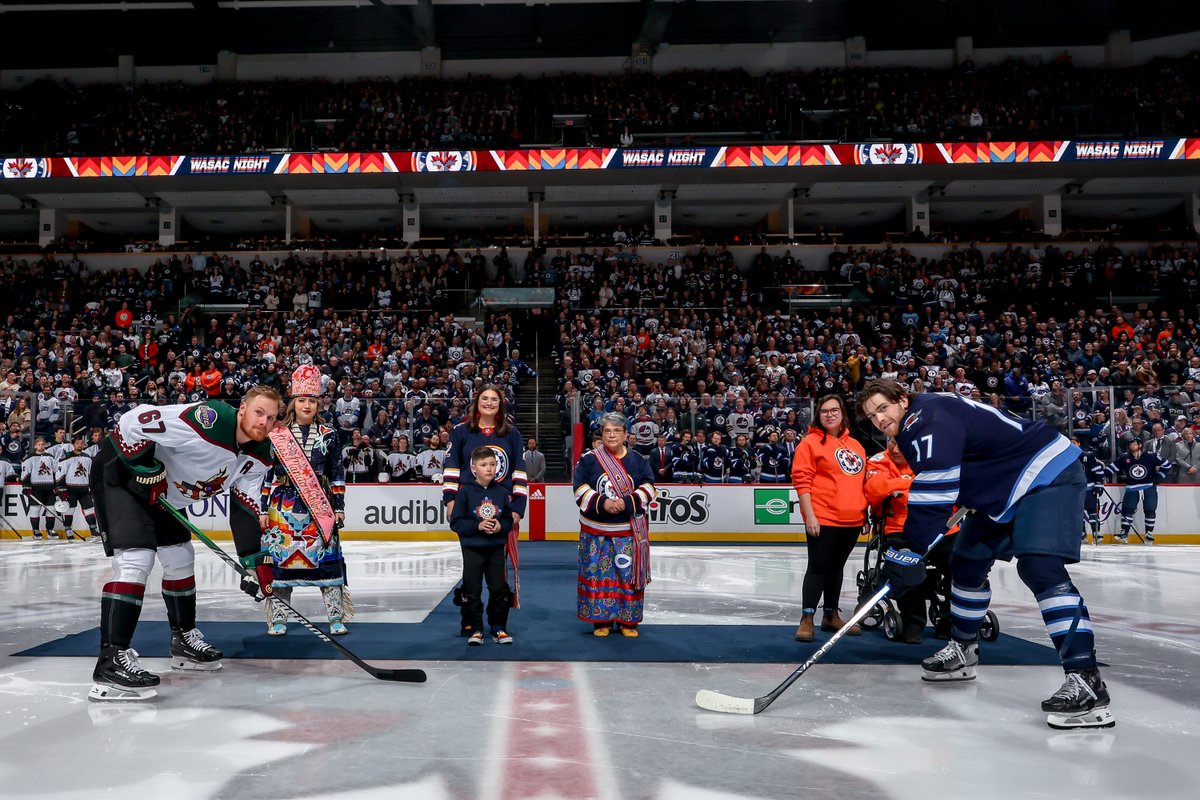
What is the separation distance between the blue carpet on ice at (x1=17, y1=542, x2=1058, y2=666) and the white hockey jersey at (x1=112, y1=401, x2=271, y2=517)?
1246 millimetres

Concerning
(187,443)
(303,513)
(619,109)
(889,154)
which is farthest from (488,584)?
(619,109)

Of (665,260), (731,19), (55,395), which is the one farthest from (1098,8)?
(55,395)

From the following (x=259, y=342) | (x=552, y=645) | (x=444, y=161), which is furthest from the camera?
(x=444, y=161)

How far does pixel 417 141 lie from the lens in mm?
26109

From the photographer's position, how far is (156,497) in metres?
4.76

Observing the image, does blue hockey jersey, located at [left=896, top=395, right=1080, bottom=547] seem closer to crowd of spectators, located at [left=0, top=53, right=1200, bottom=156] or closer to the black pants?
the black pants

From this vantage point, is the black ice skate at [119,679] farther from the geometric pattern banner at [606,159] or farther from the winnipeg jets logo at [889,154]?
the winnipeg jets logo at [889,154]

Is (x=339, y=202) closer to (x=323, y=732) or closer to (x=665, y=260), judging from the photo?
(x=665, y=260)

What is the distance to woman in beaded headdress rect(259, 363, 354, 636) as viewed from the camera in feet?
19.4

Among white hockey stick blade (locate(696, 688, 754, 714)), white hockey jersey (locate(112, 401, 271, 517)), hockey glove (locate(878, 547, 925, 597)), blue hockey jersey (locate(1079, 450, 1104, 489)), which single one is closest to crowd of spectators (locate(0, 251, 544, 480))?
white hockey jersey (locate(112, 401, 271, 517))

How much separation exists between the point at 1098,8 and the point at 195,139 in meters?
29.8

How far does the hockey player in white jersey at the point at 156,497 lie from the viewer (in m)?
4.54

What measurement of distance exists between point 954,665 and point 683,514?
913cm

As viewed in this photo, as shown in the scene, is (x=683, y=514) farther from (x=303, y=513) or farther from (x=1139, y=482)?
(x=303, y=513)
